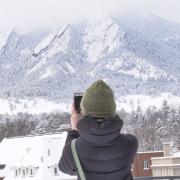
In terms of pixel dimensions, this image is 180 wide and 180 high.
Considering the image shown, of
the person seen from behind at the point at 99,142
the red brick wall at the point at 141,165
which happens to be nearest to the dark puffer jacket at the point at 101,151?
the person seen from behind at the point at 99,142

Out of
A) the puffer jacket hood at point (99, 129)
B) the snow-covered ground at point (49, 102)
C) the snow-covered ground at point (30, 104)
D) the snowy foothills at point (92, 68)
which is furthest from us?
the snowy foothills at point (92, 68)

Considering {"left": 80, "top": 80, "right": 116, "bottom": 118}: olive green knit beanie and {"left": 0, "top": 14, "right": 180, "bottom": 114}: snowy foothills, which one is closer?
{"left": 80, "top": 80, "right": 116, "bottom": 118}: olive green knit beanie

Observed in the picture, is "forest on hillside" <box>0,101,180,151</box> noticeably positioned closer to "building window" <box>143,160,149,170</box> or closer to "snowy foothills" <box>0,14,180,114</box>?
"building window" <box>143,160,149,170</box>

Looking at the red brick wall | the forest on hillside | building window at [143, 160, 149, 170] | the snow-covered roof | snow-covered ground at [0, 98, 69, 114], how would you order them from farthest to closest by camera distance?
snow-covered ground at [0, 98, 69, 114] < the forest on hillside < building window at [143, 160, 149, 170] < the red brick wall < the snow-covered roof

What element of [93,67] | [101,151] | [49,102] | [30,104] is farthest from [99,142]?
[93,67]

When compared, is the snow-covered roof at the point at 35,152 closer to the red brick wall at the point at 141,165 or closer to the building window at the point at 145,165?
the red brick wall at the point at 141,165

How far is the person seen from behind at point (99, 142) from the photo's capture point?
1.66 metres

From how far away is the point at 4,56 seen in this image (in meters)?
196

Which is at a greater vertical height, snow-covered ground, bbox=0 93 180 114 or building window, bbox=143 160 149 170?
building window, bbox=143 160 149 170

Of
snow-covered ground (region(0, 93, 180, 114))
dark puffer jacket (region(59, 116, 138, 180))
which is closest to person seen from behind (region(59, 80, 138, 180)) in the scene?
dark puffer jacket (region(59, 116, 138, 180))

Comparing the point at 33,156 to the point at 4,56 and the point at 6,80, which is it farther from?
the point at 4,56

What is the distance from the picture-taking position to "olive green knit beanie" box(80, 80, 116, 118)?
1658mm

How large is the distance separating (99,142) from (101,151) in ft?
0.10

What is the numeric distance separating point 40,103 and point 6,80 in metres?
37.0
